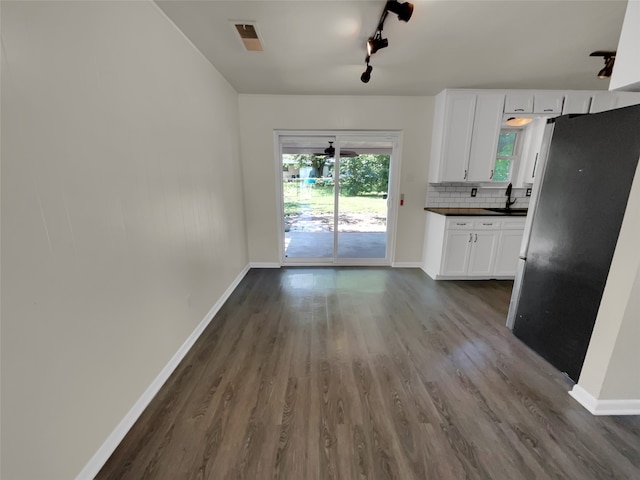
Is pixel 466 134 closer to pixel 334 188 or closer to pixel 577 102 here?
pixel 577 102

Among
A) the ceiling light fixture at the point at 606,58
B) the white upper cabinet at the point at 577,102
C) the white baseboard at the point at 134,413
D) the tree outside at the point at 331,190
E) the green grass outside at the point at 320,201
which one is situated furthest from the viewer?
the green grass outside at the point at 320,201

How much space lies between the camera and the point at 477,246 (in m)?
3.58

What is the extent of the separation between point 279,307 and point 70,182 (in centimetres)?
216

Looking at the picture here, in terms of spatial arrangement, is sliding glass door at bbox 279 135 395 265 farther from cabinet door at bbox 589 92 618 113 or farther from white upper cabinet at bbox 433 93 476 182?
cabinet door at bbox 589 92 618 113

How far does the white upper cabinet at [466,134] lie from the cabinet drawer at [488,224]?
65 centimetres

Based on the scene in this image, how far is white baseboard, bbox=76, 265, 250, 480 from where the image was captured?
1.26 meters

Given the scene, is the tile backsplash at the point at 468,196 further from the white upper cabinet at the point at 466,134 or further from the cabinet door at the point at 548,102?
the cabinet door at the point at 548,102

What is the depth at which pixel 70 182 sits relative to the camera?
1.14 meters

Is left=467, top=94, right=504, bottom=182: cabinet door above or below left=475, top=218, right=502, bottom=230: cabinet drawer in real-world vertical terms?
above

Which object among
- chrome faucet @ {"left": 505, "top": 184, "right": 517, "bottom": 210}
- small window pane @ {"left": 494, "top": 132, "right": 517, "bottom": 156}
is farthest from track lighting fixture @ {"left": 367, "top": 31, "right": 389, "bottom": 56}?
chrome faucet @ {"left": 505, "top": 184, "right": 517, "bottom": 210}

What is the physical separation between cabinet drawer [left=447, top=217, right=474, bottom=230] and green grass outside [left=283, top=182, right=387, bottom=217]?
A: 3.45ft

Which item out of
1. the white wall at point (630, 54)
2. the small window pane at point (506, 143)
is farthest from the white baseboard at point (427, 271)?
the white wall at point (630, 54)

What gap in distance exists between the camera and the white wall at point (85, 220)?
37.1 inches

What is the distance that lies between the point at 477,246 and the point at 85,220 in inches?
160
